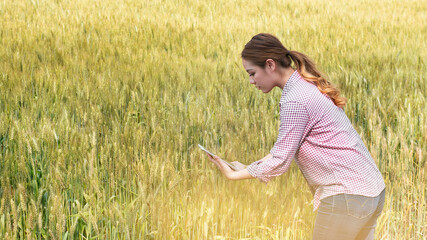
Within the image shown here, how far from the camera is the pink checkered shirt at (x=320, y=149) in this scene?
1746 mm

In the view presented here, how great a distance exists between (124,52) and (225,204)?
272 centimetres

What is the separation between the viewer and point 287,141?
5.71 ft

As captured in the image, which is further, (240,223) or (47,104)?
(47,104)

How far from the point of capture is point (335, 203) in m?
1.76

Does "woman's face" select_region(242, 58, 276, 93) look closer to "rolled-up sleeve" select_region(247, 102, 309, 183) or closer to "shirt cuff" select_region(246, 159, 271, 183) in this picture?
"rolled-up sleeve" select_region(247, 102, 309, 183)

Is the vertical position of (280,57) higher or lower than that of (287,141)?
higher

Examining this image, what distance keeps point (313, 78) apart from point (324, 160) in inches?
11.4

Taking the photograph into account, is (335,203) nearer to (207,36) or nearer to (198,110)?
(198,110)

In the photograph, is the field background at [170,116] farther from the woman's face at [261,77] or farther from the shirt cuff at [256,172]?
the woman's face at [261,77]

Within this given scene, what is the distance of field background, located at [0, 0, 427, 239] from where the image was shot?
1974mm

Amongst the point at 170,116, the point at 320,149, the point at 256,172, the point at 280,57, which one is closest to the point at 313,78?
the point at 280,57

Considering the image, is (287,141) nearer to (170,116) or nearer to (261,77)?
(261,77)

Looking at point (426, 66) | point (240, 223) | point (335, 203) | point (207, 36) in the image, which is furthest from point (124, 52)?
point (335, 203)

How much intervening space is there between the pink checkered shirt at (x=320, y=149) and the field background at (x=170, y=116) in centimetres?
34
